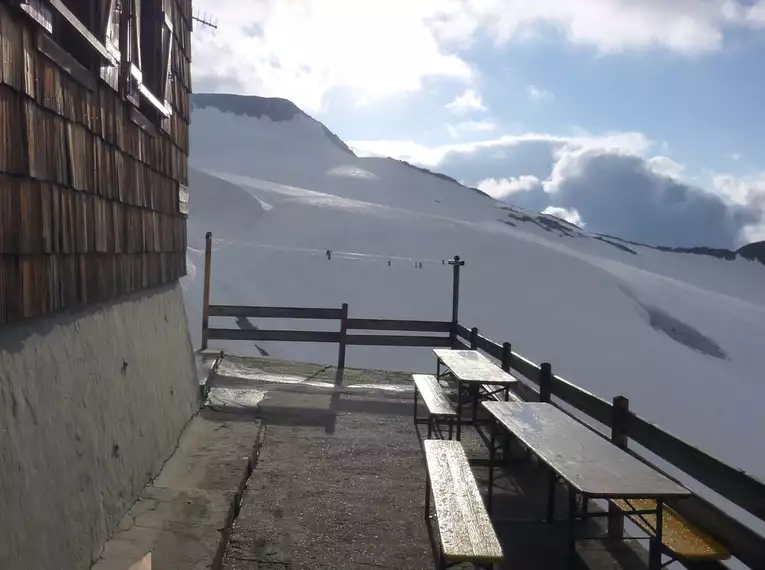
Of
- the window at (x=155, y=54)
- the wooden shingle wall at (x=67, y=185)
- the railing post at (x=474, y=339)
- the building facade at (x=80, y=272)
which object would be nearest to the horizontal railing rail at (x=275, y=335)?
the railing post at (x=474, y=339)

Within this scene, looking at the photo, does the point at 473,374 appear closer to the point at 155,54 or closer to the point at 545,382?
the point at 545,382

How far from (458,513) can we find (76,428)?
2067mm

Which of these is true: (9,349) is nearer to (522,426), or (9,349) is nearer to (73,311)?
(73,311)

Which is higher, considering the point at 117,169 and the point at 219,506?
the point at 117,169

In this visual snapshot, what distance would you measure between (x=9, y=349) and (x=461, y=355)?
18.7ft

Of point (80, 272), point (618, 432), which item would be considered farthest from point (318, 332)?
point (80, 272)

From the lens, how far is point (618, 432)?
4660 millimetres

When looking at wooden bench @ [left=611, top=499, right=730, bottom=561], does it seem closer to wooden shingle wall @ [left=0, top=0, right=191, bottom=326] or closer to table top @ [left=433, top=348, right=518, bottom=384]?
table top @ [left=433, top=348, right=518, bottom=384]

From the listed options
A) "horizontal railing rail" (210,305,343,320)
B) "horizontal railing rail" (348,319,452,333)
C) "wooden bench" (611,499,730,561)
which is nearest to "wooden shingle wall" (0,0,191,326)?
"wooden bench" (611,499,730,561)

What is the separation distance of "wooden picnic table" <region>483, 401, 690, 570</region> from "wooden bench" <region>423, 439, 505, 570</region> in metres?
0.43

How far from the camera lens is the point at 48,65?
340 centimetres

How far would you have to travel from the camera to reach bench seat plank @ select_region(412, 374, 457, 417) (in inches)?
244

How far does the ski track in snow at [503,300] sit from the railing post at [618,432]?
11.5m

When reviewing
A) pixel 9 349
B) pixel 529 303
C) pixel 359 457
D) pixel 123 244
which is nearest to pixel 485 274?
pixel 529 303
